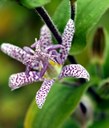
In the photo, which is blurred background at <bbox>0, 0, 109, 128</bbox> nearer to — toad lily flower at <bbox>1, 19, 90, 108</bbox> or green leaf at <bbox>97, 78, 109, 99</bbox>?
green leaf at <bbox>97, 78, 109, 99</bbox>

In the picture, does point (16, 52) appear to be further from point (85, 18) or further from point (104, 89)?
point (104, 89)

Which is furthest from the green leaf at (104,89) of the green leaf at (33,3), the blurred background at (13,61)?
the blurred background at (13,61)

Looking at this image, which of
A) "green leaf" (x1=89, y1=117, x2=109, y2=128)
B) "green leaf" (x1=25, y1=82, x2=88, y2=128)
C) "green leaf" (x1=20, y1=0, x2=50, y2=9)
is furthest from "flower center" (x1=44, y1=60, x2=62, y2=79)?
"green leaf" (x1=89, y1=117, x2=109, y2=128)

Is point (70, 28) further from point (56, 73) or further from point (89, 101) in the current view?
point (89, 101)

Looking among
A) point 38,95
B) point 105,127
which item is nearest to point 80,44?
point 38,95

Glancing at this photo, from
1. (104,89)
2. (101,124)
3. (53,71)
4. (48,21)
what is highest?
(48,21)

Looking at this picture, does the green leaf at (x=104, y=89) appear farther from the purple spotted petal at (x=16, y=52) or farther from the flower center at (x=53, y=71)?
the purple spotted petal at (x=16, y=52)

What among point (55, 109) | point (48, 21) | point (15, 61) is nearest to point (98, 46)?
point (55, 109)

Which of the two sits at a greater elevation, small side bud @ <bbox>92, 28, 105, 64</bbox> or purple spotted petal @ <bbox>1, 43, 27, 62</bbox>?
purple spotted petal @ <bbox>1, 43, 27, 62</bbox>
